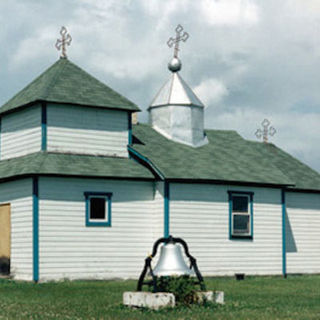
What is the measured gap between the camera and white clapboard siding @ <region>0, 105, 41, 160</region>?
1046 inches

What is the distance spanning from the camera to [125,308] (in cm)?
1631

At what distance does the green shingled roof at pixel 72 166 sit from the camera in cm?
2509

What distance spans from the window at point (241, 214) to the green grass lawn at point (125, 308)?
3.19 meters

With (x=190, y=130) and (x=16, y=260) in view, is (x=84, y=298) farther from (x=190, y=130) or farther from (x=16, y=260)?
(x=190, y=130)

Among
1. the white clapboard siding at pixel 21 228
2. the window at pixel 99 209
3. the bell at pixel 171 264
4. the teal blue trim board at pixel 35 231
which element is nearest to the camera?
the bell at pixel 171 264

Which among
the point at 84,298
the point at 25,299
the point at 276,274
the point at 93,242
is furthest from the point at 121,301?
the point at 276,274

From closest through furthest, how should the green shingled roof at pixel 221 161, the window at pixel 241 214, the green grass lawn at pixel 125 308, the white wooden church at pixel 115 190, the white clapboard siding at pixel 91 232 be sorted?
the green grass lawn at pixel 125 308, the white clapboard siding at pixel 91 232, the white wooden church at pixel 115 190, the green shingled roof at pixel 221 161, the window at pixel 241 214

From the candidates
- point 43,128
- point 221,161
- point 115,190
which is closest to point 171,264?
point 115,190

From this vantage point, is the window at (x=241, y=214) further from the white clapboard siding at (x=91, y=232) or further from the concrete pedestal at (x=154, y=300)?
the concrete pedestal at (x=154, y=300)

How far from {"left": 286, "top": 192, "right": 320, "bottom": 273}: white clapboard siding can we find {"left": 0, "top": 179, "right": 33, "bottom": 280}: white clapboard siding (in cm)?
1207

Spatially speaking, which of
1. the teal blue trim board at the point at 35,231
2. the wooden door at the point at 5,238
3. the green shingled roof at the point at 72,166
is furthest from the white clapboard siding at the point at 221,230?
the wooden door at the point at 5,238

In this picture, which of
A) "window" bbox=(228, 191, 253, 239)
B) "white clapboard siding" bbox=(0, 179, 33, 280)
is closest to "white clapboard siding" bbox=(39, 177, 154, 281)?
"white clapboard siding" bbox=(0, 179, 33, 280)

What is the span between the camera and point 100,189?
26.2 metres

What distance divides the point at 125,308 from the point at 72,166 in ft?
33.4
